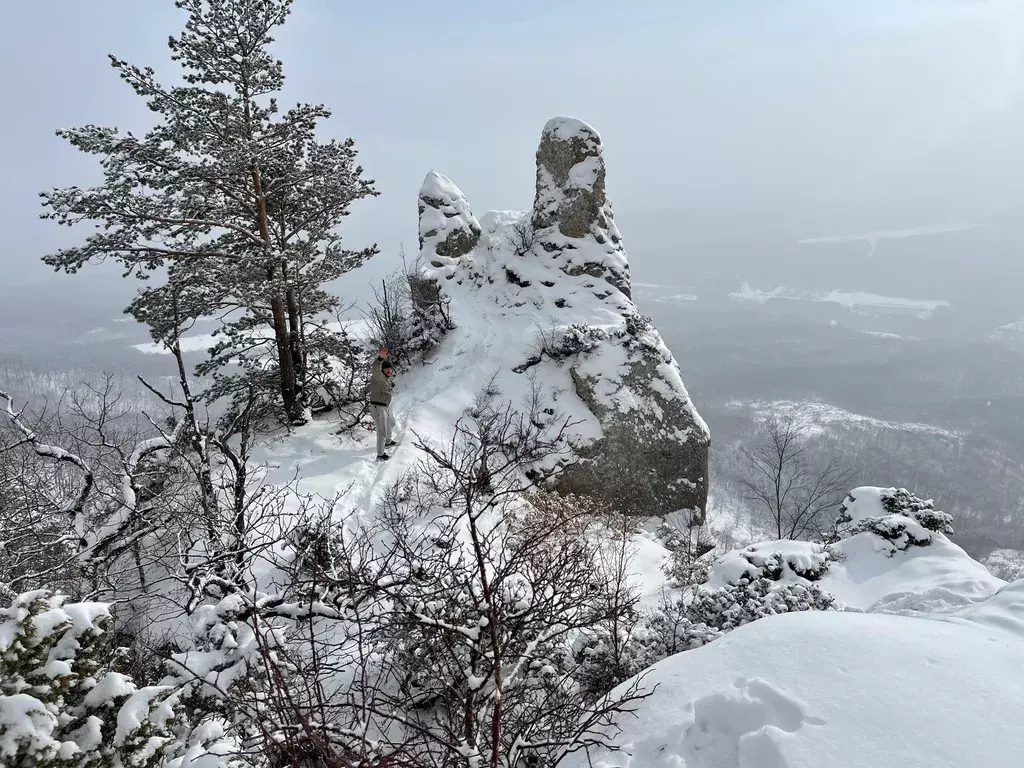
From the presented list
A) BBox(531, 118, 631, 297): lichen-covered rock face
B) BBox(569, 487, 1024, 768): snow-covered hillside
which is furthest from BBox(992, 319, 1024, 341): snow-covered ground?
BBox(569, 487, 1024, 768): snow-covered hillside

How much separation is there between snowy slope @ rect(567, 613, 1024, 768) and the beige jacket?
328 inches

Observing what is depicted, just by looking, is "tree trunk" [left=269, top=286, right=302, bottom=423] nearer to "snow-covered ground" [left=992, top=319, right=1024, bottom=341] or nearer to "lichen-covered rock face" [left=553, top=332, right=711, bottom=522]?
"lichen-covered rock face" [left=553, top=332, right=711, bottom=522]

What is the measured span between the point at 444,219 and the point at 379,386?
13.0 meters

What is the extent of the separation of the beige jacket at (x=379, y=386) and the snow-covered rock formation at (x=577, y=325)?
6.21 meters

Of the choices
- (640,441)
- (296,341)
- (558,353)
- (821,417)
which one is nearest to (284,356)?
(296,341)

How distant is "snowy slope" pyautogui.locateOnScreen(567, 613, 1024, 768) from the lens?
12.5 feet

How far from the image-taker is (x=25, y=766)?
3367 millimetres

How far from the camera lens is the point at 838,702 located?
421 cm

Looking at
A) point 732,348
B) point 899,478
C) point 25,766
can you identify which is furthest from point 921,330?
point 25,766

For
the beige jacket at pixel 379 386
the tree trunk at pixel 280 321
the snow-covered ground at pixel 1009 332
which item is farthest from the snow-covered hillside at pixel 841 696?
the snow-covered ground at pixel 1009 332

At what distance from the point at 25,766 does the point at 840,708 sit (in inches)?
232

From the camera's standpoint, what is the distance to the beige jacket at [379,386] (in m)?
11.6

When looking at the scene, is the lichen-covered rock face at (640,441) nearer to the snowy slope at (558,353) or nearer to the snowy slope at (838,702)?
the snowy slope at (558,353)

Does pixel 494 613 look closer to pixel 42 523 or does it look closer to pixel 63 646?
pixel 63 646
